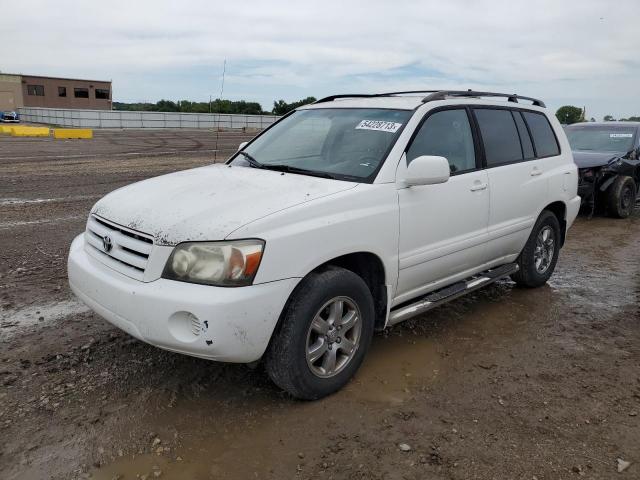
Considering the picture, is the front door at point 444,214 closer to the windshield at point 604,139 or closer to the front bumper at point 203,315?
the front bumper at point 203,315

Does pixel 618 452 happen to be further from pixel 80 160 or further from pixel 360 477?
pixel 80 160

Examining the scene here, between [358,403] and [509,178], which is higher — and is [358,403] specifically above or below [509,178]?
below

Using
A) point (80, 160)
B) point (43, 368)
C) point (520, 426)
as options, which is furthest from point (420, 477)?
point (80, 160)

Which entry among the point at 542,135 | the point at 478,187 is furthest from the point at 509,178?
the point at 542,135

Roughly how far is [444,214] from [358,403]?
1.48 m

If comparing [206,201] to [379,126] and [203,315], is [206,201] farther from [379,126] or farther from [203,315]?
[379,126]

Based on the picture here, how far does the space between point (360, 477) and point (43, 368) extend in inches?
88.0

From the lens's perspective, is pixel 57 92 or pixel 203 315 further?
pixel 57 92

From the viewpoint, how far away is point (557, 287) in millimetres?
5668

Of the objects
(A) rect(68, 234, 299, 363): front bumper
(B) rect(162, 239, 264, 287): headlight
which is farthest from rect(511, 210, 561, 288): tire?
(B) rect(162, 239, 264, 287): headlight

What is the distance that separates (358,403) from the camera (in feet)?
10.9

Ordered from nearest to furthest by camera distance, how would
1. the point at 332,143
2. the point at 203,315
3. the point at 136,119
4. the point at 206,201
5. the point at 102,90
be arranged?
1. the point at 203,315
2. the point at 206,201
3. the point at 332,143
4. the point at 136,119
5. the point at 102,90

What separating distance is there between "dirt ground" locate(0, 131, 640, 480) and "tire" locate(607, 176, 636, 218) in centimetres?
505

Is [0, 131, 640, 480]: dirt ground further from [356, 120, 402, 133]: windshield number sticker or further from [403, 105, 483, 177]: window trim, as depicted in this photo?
[356, 120, 402, 133]: windshield number sticker
